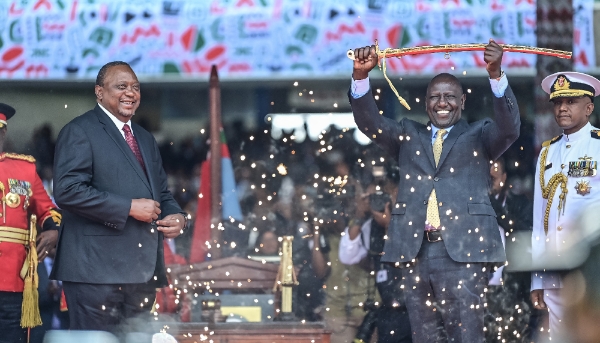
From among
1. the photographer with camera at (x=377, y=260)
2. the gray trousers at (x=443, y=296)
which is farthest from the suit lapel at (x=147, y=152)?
the photographer with camera at (x=377, y=260)

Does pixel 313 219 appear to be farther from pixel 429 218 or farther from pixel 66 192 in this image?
pixel 66 192

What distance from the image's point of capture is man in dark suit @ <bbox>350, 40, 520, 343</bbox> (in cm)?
520

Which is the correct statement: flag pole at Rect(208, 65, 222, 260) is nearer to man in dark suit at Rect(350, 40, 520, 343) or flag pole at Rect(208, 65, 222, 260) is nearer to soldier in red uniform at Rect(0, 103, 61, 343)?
soldier in red uniform at Rect(0, 103, 61, 343)

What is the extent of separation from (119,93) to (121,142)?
0.86 ft

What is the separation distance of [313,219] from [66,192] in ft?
9.13

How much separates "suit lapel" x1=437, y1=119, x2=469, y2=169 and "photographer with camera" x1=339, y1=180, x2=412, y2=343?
4.52 ft

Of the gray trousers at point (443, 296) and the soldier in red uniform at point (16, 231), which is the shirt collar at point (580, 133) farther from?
the soldier in red uniform at point (16, 231)

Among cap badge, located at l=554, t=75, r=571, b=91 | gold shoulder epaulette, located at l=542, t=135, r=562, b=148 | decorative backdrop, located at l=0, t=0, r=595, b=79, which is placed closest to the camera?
cap badge, located at l=554, t=75, r=571, b=91

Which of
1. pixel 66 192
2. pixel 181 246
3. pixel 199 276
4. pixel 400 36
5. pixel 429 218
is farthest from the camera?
pixel 181 246

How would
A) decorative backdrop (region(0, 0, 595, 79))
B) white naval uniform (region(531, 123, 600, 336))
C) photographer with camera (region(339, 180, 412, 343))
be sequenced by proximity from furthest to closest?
decorative backdrop (region(0, 0, 595, 79)) < photographer with camera (region(339, 180, 412, 343)) < white naval uniform (region(531, 123, 600, 336))

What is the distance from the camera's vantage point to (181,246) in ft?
24.2

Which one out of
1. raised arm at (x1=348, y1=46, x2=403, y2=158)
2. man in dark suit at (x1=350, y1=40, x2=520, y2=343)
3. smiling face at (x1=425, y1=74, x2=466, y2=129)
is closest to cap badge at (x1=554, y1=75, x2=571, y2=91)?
man in dark suit at (x1=350, y1=40, x2=520, y2=343)

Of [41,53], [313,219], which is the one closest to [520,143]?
[313,219]

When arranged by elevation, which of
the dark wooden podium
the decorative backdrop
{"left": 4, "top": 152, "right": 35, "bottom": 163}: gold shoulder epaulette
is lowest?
the dark wooden podium
